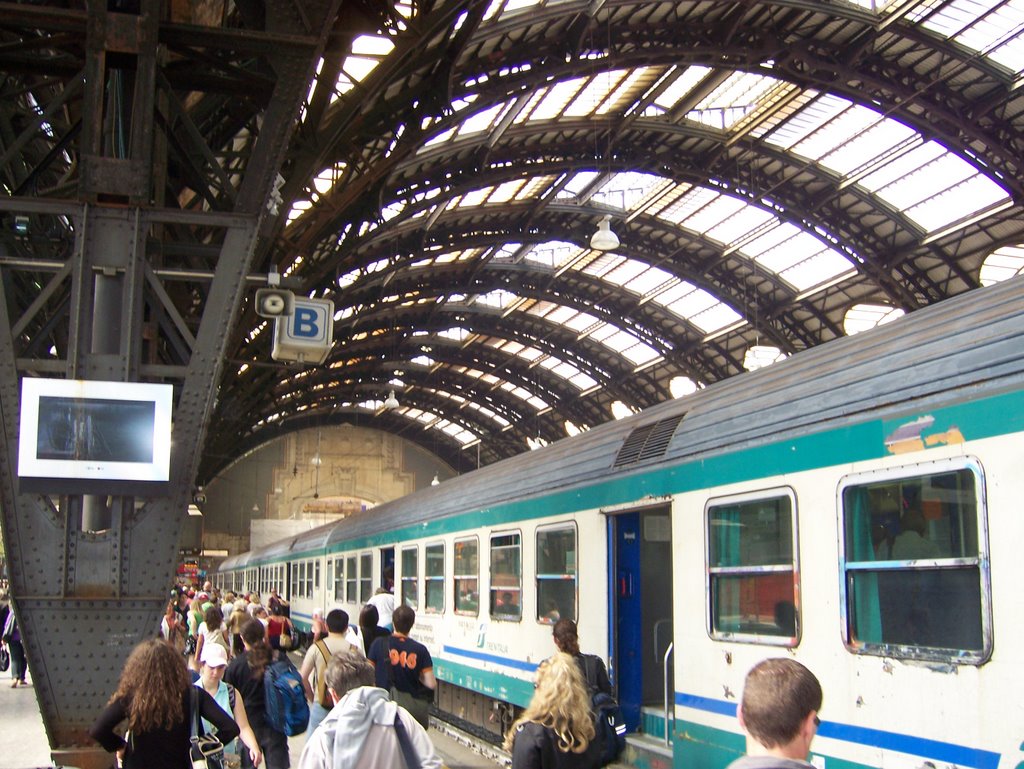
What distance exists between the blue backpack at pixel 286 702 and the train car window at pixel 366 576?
11465 mm

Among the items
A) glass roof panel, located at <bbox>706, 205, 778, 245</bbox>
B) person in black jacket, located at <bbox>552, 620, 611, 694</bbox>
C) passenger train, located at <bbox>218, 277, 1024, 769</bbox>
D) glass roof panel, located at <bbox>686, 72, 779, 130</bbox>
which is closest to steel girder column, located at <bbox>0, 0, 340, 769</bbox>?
person in black jacket, located at <bbox>552, 620, 611, 694</bbox>

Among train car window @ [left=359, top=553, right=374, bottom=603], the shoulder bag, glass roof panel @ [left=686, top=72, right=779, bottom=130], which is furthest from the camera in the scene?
glass roof panel @ [left=686, top=72, right=779, bottom=130]

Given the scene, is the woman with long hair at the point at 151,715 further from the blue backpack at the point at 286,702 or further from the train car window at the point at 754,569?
the train car window at the point at 754,569

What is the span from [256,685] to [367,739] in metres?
Result: 3.78

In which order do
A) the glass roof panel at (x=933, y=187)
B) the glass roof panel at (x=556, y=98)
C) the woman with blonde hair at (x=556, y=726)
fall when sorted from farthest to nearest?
1. the glass roof panel at (x=933, y=187)
2. the glass roof panel at (x=556, y=98)
3. the woman with blonde hair at (x=556, y=726)

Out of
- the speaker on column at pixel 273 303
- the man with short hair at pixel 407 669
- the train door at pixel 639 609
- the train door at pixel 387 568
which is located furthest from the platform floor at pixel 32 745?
the train door at pixel 387 568

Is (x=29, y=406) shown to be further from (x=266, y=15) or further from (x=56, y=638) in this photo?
(x=266, y=15)

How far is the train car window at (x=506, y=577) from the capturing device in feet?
35.6

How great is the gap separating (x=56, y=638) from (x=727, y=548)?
4297 millimetres

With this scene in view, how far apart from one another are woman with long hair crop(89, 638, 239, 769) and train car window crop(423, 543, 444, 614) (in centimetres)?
913

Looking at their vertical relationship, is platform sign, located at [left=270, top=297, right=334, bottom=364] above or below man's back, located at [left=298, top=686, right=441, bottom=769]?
above

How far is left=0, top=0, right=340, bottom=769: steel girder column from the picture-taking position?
705 centimetres

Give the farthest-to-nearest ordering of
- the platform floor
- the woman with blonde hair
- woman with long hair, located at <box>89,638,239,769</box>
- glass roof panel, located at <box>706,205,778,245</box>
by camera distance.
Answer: glass roof panel, located at <box>706,205,778,245</box> < the platform floor < woman with long hair, located at <box>89,638,239,769</box> < the woman with blonde hair

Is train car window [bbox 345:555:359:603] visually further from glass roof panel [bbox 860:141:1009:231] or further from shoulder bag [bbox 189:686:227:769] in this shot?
glass roof panel [bbox 860:141:1009:231]
